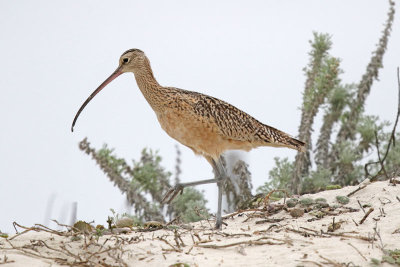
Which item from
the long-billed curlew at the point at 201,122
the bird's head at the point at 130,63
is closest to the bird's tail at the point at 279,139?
the long-billed curlew at the point at 201,122

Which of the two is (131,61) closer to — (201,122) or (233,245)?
(201,122)

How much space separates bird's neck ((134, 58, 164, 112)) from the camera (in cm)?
512

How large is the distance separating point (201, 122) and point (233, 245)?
1529mm

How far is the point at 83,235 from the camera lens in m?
3.96

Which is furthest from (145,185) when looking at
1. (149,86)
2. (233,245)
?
(233,245)

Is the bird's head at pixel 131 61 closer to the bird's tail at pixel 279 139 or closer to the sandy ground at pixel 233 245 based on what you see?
the bird's tail at pixel 279 139

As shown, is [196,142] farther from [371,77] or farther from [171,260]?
[371,77]

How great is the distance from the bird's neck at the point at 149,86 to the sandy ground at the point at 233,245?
134 cm

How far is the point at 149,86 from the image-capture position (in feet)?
17.3

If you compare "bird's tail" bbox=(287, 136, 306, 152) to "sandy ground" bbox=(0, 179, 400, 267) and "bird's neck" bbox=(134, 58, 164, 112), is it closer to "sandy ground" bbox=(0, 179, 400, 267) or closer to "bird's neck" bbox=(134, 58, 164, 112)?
"sandy ground" bbox=(0, 179, 400, 267)

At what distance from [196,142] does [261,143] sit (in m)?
0.78

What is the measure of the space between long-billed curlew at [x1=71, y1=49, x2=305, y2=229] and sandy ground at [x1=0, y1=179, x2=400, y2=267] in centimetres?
73

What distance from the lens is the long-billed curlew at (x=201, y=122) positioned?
491 cm

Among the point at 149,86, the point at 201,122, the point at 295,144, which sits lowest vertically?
the point at 295,144
